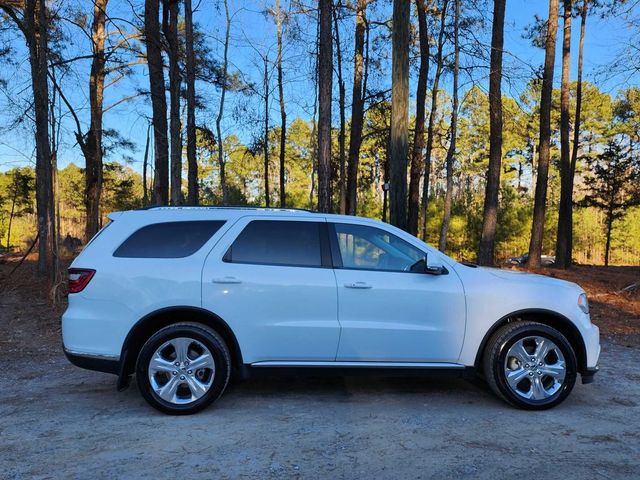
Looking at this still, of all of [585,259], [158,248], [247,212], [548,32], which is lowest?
[585,259]

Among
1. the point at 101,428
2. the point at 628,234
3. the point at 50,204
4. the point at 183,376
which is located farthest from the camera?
the point at 628,234

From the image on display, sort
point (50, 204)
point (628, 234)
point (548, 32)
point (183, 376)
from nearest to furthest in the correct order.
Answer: point (183, 376) → point (50, 204) → point (548, 32) → point (628, 234)

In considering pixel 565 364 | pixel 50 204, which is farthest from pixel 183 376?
pixel 50 204

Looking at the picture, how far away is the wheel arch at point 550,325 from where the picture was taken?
471 centimetres

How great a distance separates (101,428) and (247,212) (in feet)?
7.39

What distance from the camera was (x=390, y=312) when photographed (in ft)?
15.1

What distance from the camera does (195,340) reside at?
4488 millimetres

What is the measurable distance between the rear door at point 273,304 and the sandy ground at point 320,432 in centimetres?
59

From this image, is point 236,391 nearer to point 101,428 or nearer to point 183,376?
point 183,376

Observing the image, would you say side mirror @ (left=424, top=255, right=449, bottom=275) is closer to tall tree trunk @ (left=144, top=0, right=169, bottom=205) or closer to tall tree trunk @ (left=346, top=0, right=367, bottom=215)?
tall tree trunk @ (left=144, top=0, right=169, bottom=205)

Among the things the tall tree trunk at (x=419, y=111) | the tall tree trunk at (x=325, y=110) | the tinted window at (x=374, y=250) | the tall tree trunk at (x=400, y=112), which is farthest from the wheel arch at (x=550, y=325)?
the tall tree trunk at (x=419, y=111)

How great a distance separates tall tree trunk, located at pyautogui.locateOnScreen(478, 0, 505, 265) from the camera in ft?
46.9

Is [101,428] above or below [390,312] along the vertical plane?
below

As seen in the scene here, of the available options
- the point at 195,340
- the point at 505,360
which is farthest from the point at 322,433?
the point at 505,360
